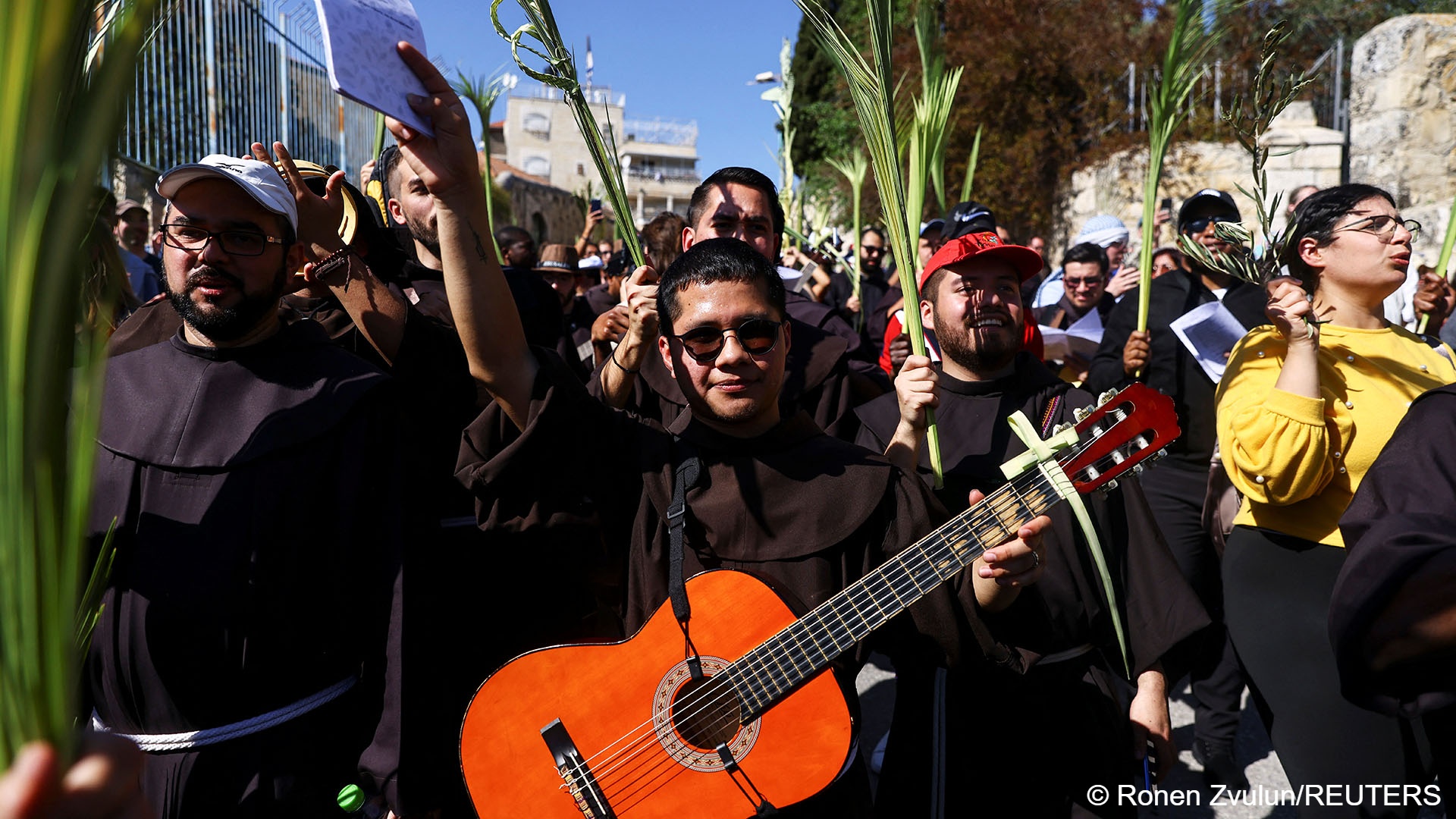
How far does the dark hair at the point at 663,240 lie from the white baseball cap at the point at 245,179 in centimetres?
246

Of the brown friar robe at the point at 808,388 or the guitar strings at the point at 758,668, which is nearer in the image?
the guitar strings at the point at 758,668

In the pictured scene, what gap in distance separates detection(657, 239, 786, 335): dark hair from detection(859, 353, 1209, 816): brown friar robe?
3.28 ft

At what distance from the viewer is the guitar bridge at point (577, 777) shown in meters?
2.07

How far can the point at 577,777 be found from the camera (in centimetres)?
208

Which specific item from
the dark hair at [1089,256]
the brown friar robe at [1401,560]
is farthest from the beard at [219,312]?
the dark hair at [1089,256]

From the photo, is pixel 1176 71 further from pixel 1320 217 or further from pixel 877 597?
pixel 877 597

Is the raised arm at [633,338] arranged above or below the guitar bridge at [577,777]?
above

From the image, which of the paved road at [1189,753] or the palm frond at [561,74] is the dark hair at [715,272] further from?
the paved road at [1189,753]

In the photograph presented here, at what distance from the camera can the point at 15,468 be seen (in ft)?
2.29

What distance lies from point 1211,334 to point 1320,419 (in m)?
0.80

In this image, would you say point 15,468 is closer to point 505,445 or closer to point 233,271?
point 505,445

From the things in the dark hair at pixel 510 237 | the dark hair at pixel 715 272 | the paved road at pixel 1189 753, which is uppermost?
the dark hair at pixel 510 237

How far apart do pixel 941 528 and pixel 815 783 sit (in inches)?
23.5

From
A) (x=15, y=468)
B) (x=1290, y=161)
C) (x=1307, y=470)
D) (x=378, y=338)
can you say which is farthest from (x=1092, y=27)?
(x=15, y=468)
